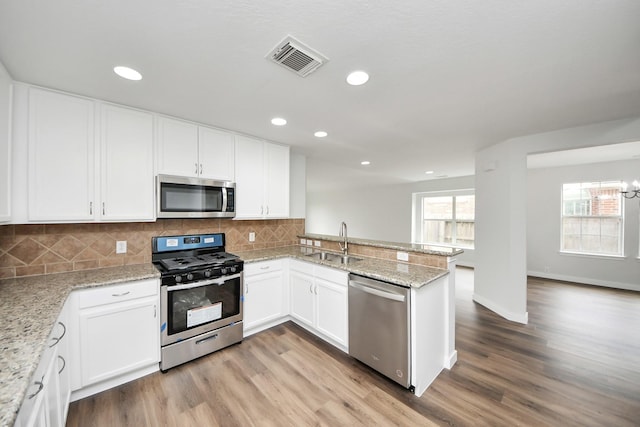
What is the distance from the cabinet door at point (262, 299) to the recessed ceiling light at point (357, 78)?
223 centimetres

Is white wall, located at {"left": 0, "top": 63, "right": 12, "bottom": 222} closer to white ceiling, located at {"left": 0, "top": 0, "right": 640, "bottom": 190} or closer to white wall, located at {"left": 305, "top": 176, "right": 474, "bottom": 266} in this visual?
white ceiling, located at {"left": 0, "top": 0, "right": 640, "bottom": 190}

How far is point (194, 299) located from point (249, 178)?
1.53 metres

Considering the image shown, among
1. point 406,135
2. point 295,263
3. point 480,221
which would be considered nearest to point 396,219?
point 480,221

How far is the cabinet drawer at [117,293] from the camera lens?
1.84 m

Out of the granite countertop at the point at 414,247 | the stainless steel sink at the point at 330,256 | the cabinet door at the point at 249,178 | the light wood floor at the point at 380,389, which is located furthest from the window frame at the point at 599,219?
the cabinet door at the point at 249,178

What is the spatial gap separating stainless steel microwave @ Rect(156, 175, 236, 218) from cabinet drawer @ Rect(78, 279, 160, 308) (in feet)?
2.23

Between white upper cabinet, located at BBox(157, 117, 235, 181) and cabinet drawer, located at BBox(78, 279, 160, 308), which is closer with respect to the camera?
cabinet drawer, located at BBox(78, 279, 160, 308)

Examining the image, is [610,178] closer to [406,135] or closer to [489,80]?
[406,135]

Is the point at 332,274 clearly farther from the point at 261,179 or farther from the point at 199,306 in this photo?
the point at 261,179

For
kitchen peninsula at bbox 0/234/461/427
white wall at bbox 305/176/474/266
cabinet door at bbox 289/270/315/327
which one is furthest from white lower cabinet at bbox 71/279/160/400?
white wall at bbox 305/176/474/266

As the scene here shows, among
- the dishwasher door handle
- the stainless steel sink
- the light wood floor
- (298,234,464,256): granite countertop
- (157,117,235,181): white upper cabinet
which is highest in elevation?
(157,117,235,181): white upper cabinet

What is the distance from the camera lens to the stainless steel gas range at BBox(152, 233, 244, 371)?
219cm

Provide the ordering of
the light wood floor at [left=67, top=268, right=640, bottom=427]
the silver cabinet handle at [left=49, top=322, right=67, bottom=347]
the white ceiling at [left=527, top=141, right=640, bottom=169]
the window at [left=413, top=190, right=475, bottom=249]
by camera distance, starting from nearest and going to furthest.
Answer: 1. the silver cabinet handle at [left=49, top=322, right=67, bottom=347]
2. the light wood floor at [left=67, top=268, right=640, bottom=427]
3. the white ceiling at [left=527, top=141, right=640, bottom=169]
4. the window at [left=413, top=190, right=475, bottom=249]

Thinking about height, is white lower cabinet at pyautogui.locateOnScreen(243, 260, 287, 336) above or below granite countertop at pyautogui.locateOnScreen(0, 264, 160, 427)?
below
